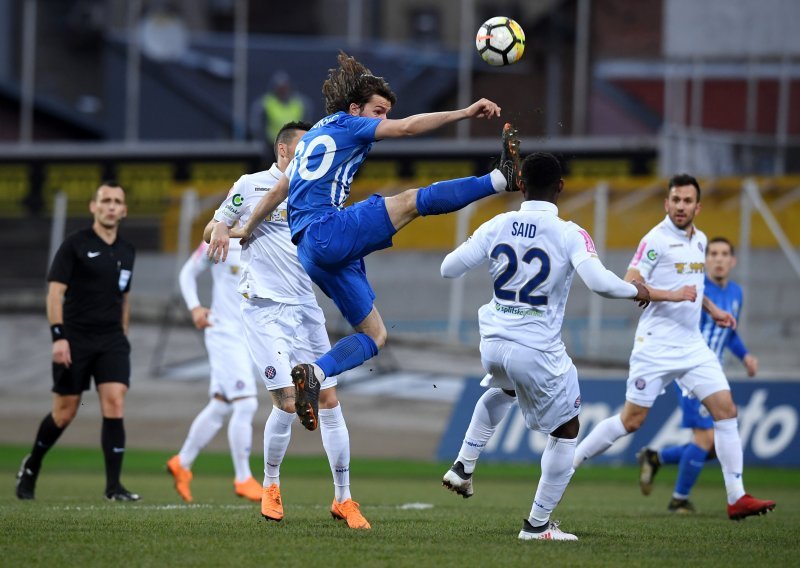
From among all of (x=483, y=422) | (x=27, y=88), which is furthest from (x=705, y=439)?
(x=27, y=88)

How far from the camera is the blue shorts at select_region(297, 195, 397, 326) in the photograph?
808 centimetres

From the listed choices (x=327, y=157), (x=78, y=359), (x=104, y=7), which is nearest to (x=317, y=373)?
(x=327, y=157)

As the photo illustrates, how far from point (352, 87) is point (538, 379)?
7.48ft

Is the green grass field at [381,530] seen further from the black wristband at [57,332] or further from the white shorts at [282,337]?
the black wristband at [57,332]

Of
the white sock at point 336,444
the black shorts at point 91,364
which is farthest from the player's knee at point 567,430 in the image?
the black shorts at point 91,364

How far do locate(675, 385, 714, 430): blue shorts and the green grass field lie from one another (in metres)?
0.75

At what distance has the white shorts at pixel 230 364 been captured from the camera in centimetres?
1237

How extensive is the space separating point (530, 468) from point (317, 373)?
915 centimetres

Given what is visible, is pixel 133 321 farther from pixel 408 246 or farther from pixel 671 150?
pixel 671 150

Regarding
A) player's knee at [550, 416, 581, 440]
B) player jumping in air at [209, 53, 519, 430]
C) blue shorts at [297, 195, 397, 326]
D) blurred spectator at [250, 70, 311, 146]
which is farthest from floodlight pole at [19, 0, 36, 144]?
player's knee at [550, 416, 581, 440]

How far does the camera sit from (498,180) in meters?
7.79

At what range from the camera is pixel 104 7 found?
113 ft

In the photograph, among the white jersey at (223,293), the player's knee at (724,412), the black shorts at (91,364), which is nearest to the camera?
the player's knee at (724,412)

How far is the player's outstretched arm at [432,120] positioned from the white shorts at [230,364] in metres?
4.84
